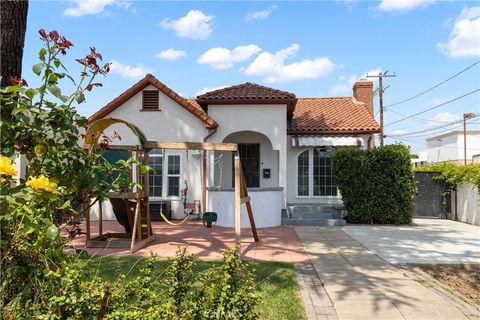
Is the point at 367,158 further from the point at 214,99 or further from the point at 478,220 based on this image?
the point at 214,99

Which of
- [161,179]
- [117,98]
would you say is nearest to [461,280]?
[161,179]

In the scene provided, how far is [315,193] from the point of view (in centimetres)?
2041

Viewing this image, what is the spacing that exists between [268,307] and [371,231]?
416 inches

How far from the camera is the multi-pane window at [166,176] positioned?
18.9m

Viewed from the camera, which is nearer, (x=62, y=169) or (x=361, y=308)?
(x=62, y=169)

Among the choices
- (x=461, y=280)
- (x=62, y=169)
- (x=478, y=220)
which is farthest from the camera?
(x=478, y=220)

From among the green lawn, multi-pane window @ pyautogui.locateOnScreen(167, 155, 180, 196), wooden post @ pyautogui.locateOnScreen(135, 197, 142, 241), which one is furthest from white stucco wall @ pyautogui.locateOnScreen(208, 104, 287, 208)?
the green lawn

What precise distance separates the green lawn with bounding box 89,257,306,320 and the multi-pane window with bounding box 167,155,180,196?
906 cm

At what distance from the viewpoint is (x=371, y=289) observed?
24.4 feet

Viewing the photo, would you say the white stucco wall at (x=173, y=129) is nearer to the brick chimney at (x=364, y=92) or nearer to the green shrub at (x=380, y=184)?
the green shrub at (x=380, y=184)

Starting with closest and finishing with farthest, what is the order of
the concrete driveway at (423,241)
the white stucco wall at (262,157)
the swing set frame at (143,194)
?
the concrete driveway at (423,241)
the swing set frame at (143,194)
the white stucco wall at (262,157)

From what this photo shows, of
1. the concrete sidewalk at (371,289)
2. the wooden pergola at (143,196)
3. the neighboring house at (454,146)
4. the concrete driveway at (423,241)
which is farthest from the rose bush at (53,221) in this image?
the neighboring house at (454,146)

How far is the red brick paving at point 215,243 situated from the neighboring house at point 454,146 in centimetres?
5493

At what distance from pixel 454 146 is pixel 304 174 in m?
55.2
